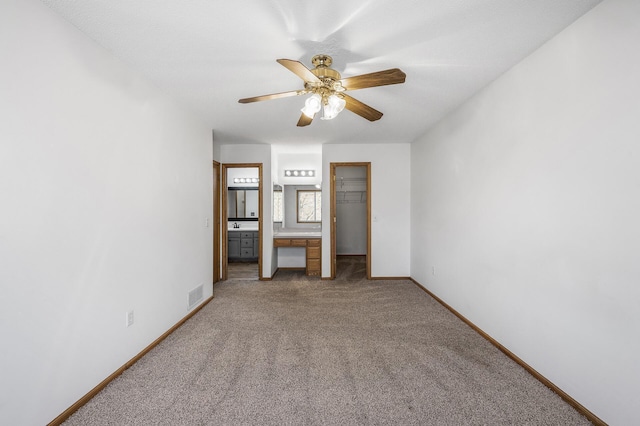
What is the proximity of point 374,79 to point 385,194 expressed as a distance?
10.7ft

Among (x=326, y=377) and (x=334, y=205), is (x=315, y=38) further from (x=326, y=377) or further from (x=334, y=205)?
(x=334, y=205)

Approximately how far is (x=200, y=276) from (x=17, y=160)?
240 centimetres

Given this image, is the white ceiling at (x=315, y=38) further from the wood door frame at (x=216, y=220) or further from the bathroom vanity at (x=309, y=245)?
the bathroom vanity at (x=309, y=245)

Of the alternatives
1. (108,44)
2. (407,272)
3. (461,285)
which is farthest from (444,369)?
(108,44)

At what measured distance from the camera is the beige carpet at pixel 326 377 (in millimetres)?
1692

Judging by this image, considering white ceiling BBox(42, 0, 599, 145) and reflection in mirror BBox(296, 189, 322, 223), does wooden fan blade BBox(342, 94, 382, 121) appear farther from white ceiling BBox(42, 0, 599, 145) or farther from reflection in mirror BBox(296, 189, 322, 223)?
reflection in mirror BBox(296, 189, 322, 223)

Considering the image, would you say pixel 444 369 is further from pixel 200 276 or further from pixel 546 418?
pixel 200 276

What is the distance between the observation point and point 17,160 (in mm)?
1441

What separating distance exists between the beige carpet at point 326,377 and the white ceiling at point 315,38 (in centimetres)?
240

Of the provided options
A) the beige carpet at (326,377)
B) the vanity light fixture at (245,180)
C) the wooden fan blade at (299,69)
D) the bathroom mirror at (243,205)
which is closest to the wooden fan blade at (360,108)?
the wooden fan blade at (299,69)

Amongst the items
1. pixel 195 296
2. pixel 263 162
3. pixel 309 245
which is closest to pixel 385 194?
pixel 309 245

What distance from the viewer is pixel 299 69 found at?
176 centimetres

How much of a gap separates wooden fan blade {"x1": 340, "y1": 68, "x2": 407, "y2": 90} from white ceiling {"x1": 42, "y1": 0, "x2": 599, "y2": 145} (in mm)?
292

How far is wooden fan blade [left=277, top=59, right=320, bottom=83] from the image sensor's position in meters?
1.65
